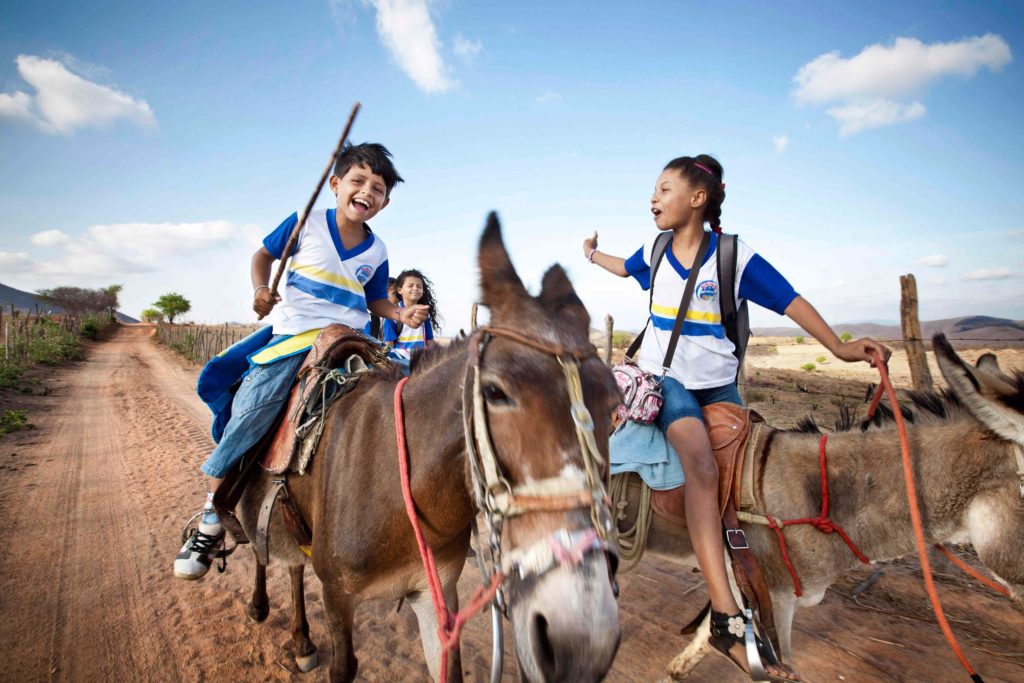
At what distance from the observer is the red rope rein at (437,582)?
1.50 metres

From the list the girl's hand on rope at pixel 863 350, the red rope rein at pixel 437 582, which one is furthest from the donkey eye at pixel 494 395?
the girl's hand on rope at pixel 863 350

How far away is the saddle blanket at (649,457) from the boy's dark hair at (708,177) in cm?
155

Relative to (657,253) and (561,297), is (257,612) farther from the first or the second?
(657,253)

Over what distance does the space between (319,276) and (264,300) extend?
1.27ft

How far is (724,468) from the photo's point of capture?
2805 mm

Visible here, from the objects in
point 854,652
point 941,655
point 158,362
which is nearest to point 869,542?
point 854,652

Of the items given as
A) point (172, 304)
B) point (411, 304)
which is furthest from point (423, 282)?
point (172, 304)

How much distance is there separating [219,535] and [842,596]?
231 inches

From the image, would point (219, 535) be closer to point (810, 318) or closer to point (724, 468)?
point (724, 468)

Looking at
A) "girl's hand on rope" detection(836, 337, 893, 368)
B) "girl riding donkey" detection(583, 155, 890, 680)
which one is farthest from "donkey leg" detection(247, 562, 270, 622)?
"girl's hand on rope" detection(836, 337, 893, 368)

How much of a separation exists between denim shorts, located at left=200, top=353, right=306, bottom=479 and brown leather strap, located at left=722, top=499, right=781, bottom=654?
292 centimetres

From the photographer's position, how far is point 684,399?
2.92 metres

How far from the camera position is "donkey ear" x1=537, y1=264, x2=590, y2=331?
1.86 m

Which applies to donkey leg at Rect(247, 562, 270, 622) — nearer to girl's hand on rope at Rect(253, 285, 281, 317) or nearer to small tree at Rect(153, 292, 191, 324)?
girl's hand on rope at Rect(253, 285, 281, 317)
